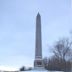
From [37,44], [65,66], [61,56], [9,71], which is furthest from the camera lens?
[61,56]

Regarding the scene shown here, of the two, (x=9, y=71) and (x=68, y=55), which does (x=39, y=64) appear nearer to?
(x=9, y=71)

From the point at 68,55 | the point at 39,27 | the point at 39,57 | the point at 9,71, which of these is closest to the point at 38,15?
the point at 39,27

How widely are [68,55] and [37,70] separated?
25068 millimetres

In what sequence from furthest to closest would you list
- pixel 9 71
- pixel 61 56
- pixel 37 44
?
Answer: pixel 61 56
pixel 9 71
pixel 37 44

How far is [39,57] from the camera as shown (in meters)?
39.8

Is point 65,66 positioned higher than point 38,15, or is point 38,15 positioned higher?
point 38,15

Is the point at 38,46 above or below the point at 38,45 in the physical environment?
below

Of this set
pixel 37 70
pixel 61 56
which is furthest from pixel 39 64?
pixel 61 56

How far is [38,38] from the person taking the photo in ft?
129

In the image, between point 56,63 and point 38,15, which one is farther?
point 56,63

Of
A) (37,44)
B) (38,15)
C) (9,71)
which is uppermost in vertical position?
(38,15)

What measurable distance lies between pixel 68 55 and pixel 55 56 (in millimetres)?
3863

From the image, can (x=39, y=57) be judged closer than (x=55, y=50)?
Yes

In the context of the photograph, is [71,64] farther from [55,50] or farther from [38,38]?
[38,38]
